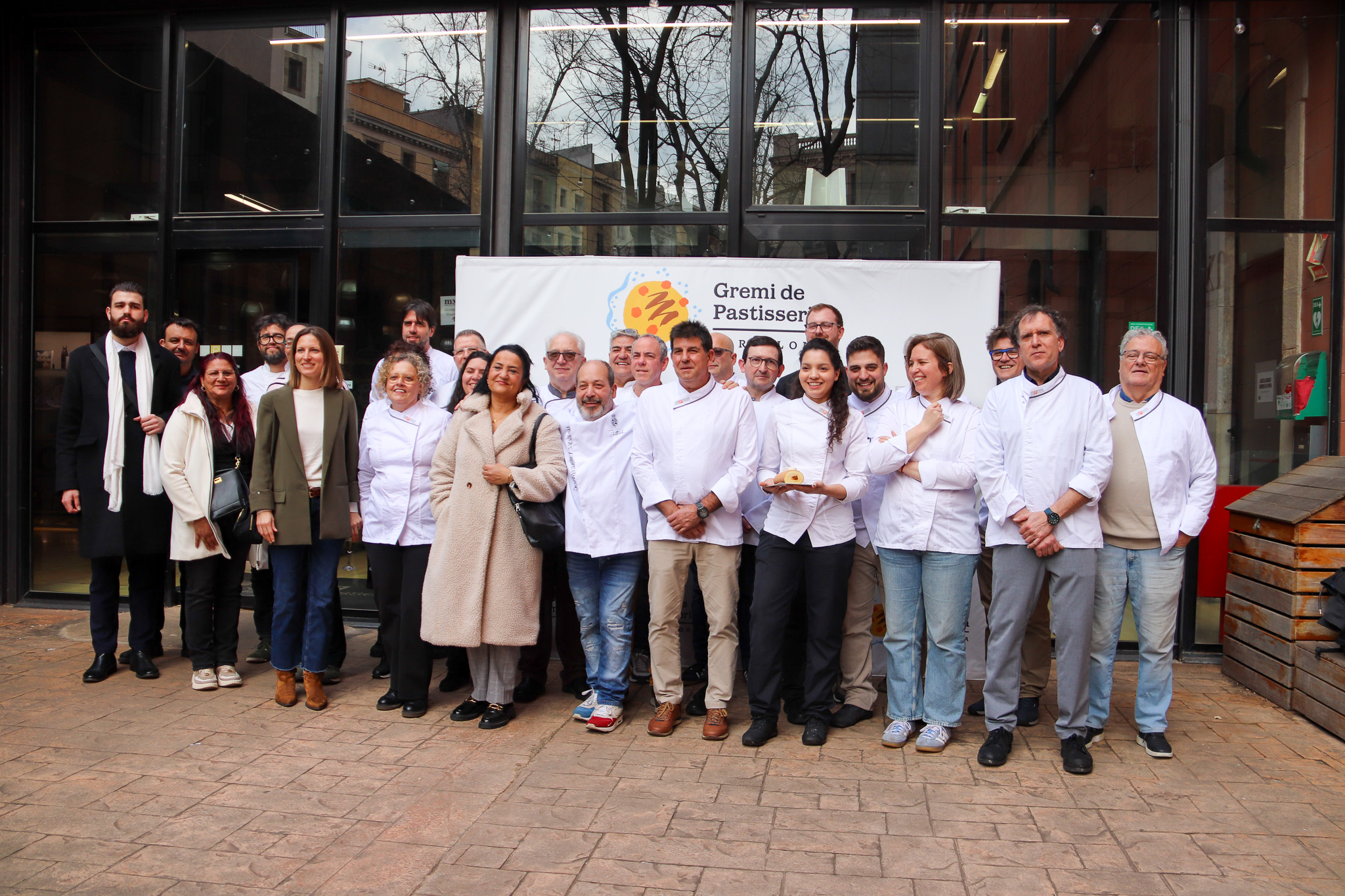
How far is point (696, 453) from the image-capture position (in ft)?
14.7

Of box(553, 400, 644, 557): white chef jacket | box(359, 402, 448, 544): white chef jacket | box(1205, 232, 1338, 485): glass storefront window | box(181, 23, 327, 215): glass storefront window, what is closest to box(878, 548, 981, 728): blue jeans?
box(553, 400, 644, 557): white chef jacket

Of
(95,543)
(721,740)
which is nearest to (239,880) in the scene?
(721,740)

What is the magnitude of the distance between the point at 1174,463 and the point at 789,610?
1893mm

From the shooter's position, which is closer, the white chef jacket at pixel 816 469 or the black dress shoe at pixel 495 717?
the white chef jacket at pixel 816 469

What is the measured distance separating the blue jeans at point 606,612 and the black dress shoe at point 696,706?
39 cm

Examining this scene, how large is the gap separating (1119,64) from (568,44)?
12.6 ft

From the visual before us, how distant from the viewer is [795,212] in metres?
6.54

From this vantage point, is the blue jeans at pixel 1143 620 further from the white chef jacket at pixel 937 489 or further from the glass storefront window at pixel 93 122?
the glass storefront window at pixel 93 122

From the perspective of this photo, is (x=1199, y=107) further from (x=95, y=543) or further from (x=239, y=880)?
(x=95, y=543)

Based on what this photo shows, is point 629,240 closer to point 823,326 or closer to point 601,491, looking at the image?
point 823,326

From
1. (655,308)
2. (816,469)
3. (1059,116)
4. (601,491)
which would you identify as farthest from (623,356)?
(1059,116)

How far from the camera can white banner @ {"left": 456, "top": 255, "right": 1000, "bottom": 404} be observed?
5961 millimetres

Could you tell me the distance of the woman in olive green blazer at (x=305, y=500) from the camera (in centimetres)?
489

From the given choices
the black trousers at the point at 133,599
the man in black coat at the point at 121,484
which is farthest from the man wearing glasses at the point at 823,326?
the black trousers at the point at 133,599
